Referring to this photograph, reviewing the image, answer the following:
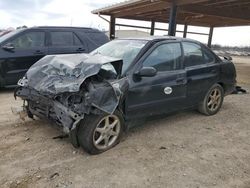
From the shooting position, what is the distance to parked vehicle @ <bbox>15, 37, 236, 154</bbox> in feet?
12.1

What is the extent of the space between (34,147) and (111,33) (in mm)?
13529

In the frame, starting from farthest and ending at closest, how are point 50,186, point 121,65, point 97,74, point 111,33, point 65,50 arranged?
point 111,33, point 65,50, point 121,65, point 97,74, point 50,186

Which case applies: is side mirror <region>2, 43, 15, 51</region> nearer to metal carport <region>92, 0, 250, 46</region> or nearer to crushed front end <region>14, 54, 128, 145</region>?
crushed front end <region>14, 54, 128, 145</region>

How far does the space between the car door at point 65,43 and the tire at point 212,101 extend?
443cm

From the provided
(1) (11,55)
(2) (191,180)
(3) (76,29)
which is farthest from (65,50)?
(2) (191,180)

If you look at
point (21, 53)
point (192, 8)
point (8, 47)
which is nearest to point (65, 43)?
point (21, 53)

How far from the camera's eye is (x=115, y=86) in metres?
3.89

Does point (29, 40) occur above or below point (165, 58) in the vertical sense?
above

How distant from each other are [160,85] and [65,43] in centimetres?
480

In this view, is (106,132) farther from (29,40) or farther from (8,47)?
(29,40)

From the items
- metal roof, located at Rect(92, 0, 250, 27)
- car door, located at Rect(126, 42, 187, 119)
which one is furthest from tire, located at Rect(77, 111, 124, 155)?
metal roof, located at Rect(92, 0, 250, 27)

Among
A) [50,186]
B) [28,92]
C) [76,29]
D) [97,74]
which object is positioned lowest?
[50,186]

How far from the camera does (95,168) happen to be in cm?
352

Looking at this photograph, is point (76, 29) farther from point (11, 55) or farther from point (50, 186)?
point (50, 186)
